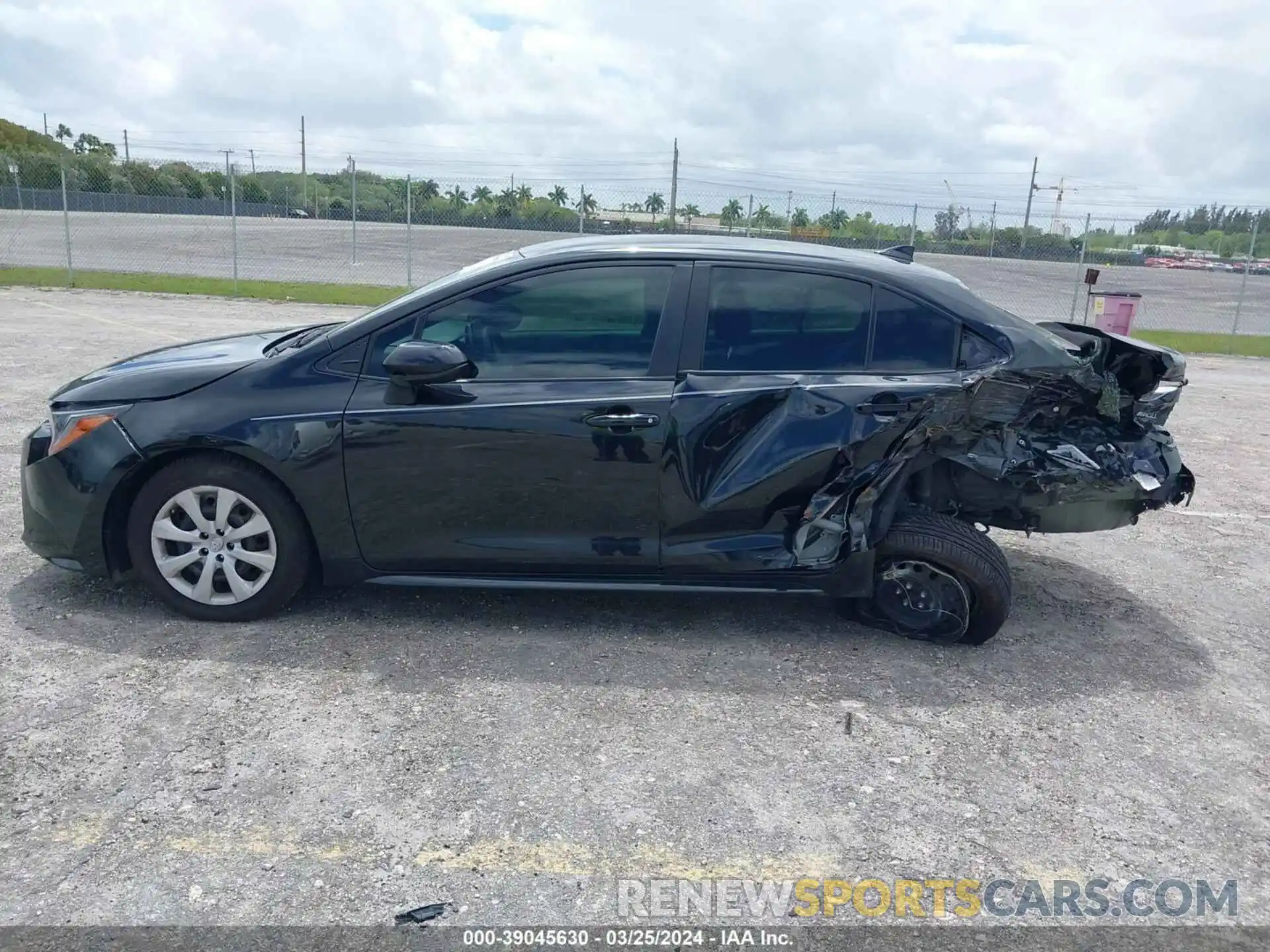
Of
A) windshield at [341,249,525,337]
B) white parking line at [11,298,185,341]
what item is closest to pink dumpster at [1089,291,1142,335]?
windshield at [341,249,525,337]

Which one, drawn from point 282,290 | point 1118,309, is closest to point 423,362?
point 1118,309

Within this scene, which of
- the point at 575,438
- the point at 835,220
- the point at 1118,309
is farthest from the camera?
the point at 835,220

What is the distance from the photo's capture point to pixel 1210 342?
1892 centimetres

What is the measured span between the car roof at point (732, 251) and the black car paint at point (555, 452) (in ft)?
0.08

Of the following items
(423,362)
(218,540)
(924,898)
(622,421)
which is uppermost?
(423,362)

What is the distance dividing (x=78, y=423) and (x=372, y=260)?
26.1m

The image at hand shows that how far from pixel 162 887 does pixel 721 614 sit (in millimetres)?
2640

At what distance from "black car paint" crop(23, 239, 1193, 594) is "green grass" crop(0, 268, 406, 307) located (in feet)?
45.1

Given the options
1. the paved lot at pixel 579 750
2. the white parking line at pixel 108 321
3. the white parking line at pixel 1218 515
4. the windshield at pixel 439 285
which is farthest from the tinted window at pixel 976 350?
the white parking line at pixel 108 321

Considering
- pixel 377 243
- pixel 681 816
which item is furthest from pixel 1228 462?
pixel 377 243

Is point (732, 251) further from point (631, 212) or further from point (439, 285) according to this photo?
point (631, 212)

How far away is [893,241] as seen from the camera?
886 inches

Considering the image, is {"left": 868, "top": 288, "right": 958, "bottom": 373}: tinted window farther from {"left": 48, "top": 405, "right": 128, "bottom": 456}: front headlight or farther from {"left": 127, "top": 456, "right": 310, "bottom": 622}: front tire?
{"left": 48, "top": 405, "right": 128, "bottom": 456}: front headlight

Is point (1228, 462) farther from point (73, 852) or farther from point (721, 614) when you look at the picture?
point (73, 852)
